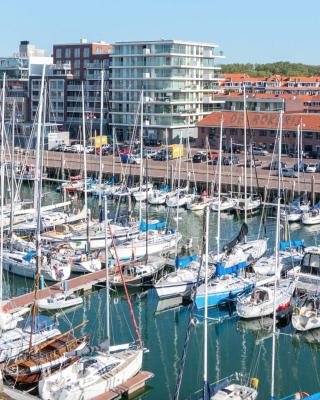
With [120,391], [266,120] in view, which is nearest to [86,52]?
[266,120]

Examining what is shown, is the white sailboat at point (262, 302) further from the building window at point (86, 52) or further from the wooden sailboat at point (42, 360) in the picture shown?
the building window at point (86, 52)

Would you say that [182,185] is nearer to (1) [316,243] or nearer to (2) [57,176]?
(2) [57,176]

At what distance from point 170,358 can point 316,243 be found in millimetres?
17793

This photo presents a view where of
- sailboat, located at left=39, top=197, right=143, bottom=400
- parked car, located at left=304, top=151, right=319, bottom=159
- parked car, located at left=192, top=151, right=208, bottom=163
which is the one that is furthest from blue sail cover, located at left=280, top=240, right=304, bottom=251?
parked car, located at left=304, top=151, right=319, bottom=159

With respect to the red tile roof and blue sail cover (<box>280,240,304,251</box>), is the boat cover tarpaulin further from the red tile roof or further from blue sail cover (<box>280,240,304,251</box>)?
the red tile roof

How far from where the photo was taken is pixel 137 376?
2094 cm

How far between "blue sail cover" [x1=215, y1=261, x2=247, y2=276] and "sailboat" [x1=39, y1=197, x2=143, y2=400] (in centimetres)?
889

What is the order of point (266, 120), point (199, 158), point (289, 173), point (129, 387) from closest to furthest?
point (129, 387) < point (289, 173) < point (199, 158) < point (266, 120)

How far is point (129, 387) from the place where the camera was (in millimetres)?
20344

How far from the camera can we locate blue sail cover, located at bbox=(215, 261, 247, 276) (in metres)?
29.7

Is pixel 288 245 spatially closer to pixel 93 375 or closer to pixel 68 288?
pixel 68 288

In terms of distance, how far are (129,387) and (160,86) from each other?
57043mm

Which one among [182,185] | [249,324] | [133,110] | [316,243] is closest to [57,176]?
[182,185]

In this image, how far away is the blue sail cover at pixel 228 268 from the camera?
29723 millimetres
